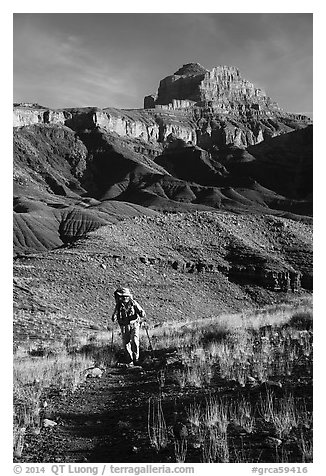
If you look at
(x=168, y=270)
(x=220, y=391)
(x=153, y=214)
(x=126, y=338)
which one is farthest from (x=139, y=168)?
(x=220, y=391)

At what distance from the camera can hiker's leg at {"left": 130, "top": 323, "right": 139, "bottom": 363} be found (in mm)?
7305

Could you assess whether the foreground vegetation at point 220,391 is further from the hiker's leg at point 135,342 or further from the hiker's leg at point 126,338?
the hiker's leg at point 126,338

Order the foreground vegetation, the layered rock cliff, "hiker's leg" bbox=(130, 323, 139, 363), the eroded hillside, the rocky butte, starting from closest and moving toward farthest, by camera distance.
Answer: the foreground vegetation
"hiker's leg" bbox=(130, 323, 139, 363)
the eroded hillside
the rocky butte
the layered rock cliff

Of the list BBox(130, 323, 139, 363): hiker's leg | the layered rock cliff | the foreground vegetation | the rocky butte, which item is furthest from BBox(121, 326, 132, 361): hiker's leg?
the layered rock cliff

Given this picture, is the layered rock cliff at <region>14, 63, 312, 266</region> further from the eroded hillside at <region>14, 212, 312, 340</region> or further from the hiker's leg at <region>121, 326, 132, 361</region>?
the hiker's leg at <region>121, 326, 132, 361</region>

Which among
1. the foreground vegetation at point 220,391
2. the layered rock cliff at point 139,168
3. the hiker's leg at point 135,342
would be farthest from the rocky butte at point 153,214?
the foreground vegetation at point 220,391

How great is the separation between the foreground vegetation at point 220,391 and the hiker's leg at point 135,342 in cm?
22

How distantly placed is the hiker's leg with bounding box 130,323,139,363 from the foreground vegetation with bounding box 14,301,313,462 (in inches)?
8.7

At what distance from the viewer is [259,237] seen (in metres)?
25.7

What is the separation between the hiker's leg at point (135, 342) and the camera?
7.30 metres

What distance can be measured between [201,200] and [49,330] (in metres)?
118

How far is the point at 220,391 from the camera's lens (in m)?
5.23
